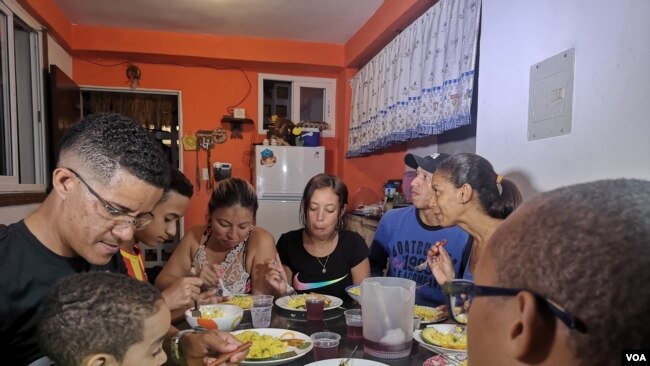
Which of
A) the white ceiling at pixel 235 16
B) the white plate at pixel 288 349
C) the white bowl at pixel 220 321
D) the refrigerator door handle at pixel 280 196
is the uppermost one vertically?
the white ceiling at pixel 235 16

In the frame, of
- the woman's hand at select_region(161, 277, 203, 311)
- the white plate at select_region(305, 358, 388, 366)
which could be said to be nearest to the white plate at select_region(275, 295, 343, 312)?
the woman's hand at select_region(161, 277, 203, 311)

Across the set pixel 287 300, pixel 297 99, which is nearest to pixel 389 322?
pixel 287 300

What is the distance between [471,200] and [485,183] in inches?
3.6

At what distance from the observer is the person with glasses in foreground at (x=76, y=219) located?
0.99m

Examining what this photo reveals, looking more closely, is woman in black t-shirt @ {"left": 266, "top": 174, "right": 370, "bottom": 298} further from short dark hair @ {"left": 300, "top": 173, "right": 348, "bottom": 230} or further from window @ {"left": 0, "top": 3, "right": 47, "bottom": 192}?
window @ {"left": 0, "top": 3, "right": 47, "bottom": 192}

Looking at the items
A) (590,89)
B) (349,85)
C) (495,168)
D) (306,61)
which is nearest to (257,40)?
(306,61)

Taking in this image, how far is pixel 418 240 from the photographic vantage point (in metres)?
2.13

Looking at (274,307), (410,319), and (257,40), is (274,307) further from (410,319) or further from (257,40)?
(257,40)

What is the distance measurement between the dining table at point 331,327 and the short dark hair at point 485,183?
1.90ft

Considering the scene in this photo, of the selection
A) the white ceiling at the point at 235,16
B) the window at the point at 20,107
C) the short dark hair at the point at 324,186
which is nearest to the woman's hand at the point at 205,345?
the short dark hair at the point at 324,186

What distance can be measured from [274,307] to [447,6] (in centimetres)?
235

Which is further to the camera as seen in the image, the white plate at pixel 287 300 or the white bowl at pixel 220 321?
the white plate at pixel 287 300

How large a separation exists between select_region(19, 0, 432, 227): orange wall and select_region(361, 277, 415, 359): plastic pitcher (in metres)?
3.37

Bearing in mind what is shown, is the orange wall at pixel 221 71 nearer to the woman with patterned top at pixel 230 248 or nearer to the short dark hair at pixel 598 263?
the woman with patterned top at pixel 230 248
